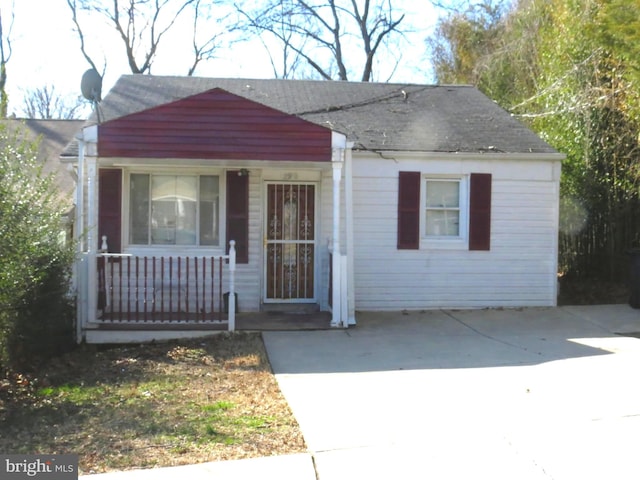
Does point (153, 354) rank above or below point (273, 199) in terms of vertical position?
below

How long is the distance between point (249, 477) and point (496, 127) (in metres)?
9.46

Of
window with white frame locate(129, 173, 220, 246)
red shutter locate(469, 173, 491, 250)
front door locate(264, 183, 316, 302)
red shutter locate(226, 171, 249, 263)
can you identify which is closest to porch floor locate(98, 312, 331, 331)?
front door locate(264, 183, 316, 302)

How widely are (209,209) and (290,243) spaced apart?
145cm

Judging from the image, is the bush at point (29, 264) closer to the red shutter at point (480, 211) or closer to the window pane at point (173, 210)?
the window pane at point (173, 210)

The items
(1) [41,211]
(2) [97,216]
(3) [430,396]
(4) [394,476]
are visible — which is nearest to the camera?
(4) [394,476]

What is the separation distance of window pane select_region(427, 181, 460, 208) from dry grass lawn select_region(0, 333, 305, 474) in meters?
4.29

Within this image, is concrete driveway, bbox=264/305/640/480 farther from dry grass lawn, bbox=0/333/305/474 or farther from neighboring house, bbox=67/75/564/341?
neighboring house, bbox=67/75/564/341

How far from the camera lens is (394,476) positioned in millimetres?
4527

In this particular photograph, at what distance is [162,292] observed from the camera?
9.45m

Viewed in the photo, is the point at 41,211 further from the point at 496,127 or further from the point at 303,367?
the point at 496,127

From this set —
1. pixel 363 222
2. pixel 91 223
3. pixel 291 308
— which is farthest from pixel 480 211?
pixel 91 223

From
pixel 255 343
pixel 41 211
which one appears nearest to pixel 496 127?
pixel 255 343

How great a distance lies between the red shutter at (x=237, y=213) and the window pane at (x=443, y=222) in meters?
3.14

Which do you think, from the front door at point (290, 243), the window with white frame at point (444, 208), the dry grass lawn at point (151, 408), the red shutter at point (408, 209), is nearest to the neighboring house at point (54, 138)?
the front door at point (290, 243)
